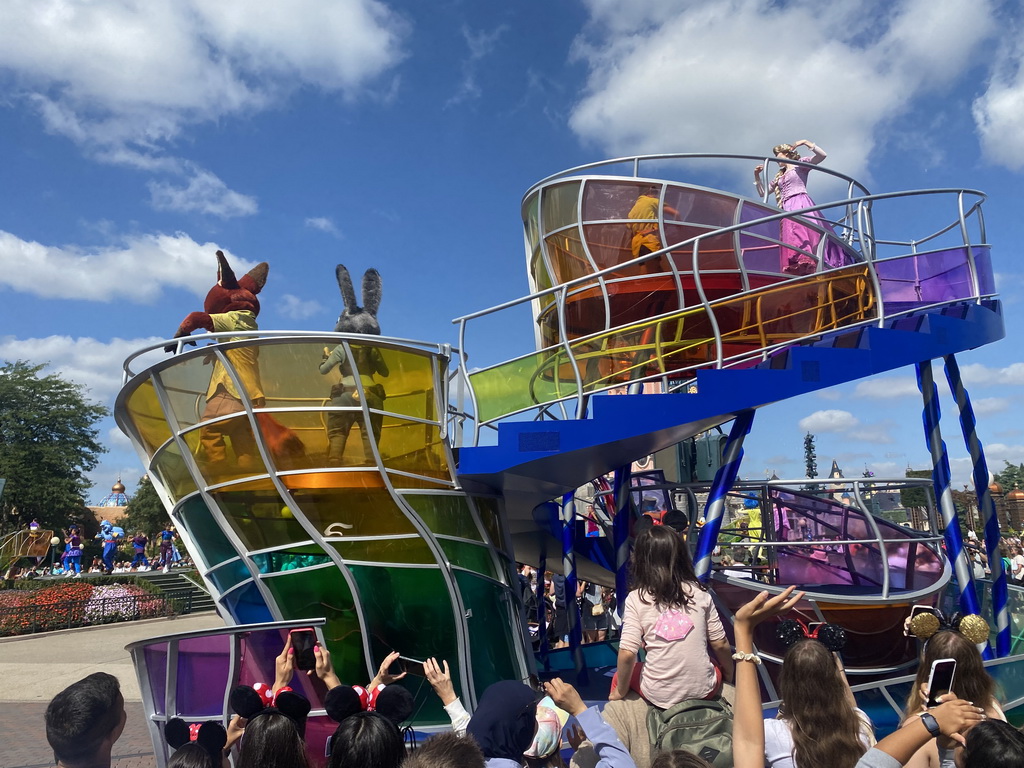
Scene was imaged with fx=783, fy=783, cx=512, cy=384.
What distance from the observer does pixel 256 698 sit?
3639mm

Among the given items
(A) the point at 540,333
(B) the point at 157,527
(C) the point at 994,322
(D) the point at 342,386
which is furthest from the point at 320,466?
(B) the point at 157,527

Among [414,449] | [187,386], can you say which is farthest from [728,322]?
[187,386]

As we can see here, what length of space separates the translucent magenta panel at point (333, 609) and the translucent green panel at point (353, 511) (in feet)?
1.36

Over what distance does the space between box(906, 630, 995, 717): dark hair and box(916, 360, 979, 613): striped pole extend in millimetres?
5502

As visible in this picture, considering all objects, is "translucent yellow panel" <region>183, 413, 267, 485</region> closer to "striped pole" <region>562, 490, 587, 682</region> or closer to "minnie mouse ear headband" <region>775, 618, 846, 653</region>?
"striped pole" <region>562, 490, 587, 682</region>

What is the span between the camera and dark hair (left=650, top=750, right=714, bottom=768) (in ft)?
6.84

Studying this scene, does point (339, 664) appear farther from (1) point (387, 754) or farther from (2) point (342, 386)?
(1) point (387, 754)

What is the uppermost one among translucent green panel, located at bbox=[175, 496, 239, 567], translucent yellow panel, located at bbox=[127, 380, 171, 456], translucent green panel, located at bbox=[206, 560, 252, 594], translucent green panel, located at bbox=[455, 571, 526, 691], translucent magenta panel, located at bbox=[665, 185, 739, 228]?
translucent magenta panel, located at bbox=[665, 185, 739, 228]

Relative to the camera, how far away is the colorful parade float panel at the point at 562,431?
729 centimetres

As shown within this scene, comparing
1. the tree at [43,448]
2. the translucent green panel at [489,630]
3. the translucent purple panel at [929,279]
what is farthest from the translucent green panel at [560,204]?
the tree at [43,448]

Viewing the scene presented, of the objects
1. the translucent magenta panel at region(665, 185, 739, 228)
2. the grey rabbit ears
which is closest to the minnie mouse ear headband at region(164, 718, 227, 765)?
the grey rabbit ears

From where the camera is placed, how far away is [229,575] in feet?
25.2

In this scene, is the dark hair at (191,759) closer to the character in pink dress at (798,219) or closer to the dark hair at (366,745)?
the dark hair at (366,745)

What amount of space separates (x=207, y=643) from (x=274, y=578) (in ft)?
7.21
